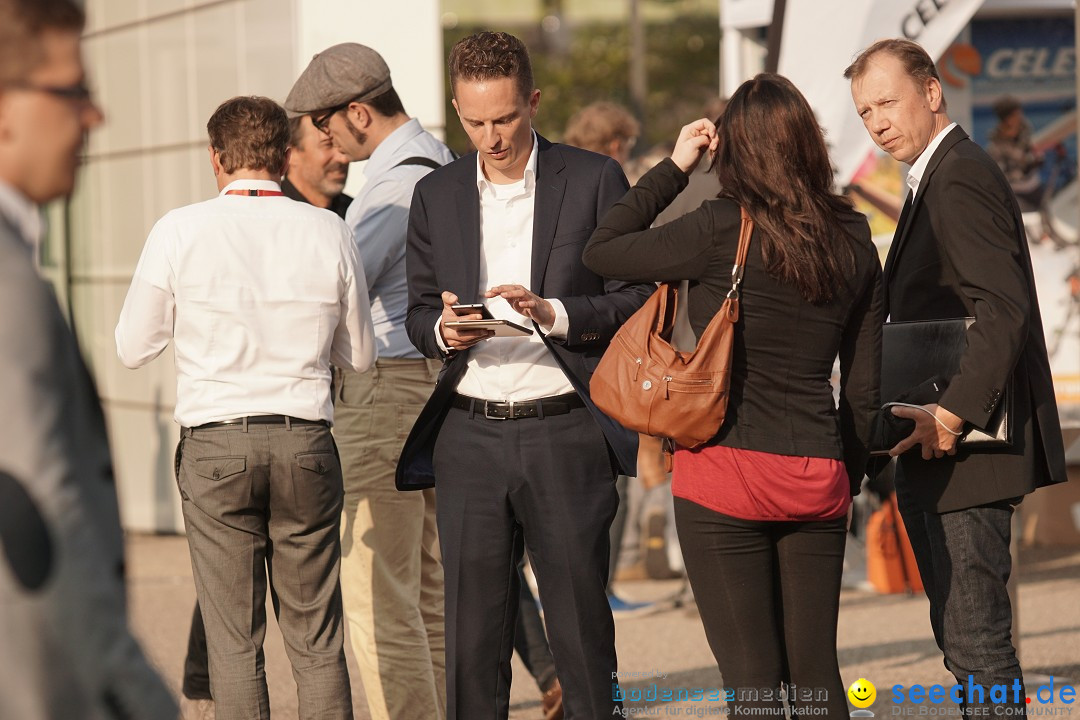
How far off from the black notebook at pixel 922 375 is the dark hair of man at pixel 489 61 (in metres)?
1.22

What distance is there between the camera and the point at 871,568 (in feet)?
25.5

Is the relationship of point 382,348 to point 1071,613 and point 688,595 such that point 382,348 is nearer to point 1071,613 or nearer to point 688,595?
point 688,595

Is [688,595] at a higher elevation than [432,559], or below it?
below

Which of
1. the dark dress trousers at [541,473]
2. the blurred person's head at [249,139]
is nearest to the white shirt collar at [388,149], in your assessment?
the blurred person's head at [249,139]

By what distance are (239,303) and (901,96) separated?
6.33 feet

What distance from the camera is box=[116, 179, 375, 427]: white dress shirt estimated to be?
386 centimetres

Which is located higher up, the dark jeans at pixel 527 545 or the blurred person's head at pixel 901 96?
the blurred person's head at pixel 901 96

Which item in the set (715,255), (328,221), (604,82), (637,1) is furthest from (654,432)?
(604,82)

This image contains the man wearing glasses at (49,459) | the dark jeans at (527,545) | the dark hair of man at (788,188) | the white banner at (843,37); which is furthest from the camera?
the white banner at (843,37)

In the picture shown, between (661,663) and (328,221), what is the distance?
3.06m

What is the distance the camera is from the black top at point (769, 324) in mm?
3307

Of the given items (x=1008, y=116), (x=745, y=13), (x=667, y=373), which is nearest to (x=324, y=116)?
(x=667, y=373)

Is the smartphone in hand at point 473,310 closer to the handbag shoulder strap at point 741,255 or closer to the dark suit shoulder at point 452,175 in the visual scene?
the dark suit shoulder at point 452,175

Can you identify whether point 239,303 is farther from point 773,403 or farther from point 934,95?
point 934,95
